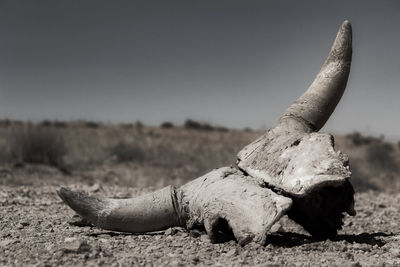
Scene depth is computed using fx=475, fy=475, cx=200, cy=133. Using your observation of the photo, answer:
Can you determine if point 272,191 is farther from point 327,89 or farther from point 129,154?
point 129,154

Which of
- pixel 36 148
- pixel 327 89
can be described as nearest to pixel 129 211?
pixel 327 89

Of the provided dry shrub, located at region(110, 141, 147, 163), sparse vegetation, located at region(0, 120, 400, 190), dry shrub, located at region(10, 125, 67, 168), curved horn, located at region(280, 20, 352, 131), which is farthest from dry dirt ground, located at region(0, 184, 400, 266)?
dry shrub, located at region(110, 141, 147, 163)

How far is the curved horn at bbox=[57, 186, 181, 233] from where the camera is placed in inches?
170

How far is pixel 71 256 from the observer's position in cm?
351

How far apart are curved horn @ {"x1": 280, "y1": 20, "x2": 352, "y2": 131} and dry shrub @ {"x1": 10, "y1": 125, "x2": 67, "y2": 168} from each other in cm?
959

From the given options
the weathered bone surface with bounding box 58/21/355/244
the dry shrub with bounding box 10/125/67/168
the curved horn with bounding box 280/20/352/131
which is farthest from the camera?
the dry shrub with bounding box 10/125/67/168

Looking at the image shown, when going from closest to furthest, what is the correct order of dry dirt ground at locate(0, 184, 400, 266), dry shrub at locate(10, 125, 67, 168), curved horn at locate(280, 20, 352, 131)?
1. dry dirt ground at locate(0, 184, 400, 266)
2. curved horn at locate(280, 20, 352, 131)
3. dry shrub at locate(10, 125, 67, 168)

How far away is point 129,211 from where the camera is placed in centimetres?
436

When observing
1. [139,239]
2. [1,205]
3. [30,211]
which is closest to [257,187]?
[139,239]

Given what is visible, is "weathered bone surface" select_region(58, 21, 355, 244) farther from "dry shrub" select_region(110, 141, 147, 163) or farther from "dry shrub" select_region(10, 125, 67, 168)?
"dry shrub" select_region(110, 141, 147, 163)

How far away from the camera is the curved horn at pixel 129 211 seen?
4.31 meters

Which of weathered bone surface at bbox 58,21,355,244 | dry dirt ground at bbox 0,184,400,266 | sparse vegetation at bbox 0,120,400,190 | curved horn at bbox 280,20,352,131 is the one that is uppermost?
curved horn at bbox 280,20,352,131

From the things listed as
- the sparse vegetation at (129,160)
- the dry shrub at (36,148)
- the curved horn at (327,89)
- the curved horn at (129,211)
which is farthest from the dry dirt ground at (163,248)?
the dry shrub at (36,148)

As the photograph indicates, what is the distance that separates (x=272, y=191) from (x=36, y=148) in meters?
10.3
